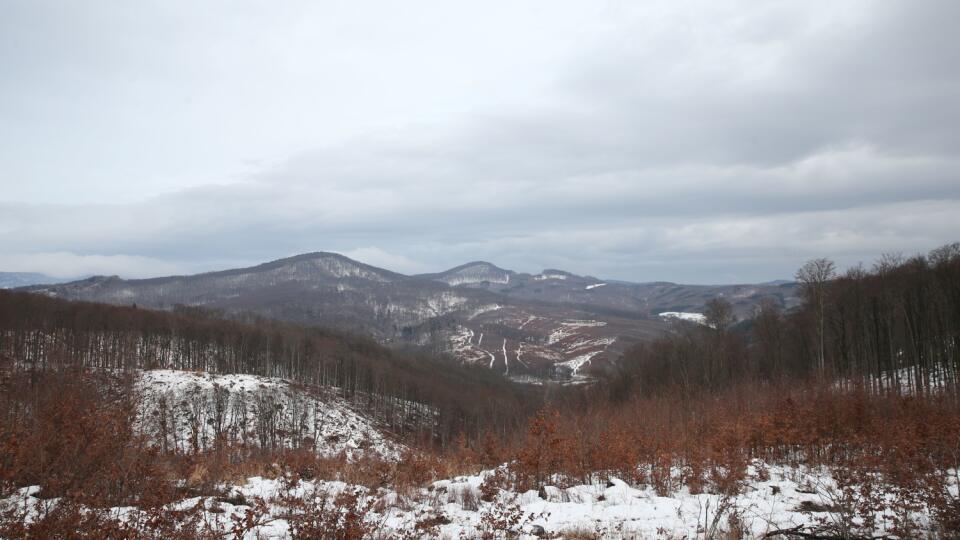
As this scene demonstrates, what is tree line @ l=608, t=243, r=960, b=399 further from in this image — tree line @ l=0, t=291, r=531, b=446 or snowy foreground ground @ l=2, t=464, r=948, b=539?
tree line @ l=0, t=291, r=531, b=446

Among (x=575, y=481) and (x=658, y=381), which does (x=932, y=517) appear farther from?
(x=658, y=381)

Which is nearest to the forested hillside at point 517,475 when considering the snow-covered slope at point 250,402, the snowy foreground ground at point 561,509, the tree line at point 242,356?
the snowy foreground ground at point 561,509

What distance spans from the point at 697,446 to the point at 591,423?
6060 mm

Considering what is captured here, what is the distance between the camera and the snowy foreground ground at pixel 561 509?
798cm

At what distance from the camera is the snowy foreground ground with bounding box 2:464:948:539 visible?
7.98 meters

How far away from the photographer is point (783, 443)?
1504 centimetres

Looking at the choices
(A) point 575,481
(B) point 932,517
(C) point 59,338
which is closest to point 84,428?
(A) point 575,481

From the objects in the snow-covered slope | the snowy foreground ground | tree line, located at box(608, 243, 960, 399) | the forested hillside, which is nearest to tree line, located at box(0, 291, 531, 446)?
the snow-covered slope

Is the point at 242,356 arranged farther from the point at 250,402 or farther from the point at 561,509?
the point at 561,509

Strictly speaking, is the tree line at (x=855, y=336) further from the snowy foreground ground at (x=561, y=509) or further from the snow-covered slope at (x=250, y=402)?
the snow-covered slope at (x=250, y=402)

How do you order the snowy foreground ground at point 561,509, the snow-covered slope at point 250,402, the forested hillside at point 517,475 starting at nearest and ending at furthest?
the forested hillside at point 517,475
the snowy foreground ground at point 561,509
the snow-covered slope at point 250,402

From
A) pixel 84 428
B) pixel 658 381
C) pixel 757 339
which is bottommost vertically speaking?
pixel 658 381

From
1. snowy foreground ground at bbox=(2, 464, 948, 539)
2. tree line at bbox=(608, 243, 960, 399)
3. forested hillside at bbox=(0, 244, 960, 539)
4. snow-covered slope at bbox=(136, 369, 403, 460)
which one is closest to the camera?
forested hillside at bbox=(0, 244, 960, 539)

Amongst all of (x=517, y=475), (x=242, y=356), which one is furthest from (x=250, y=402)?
(x=517, y=475)
